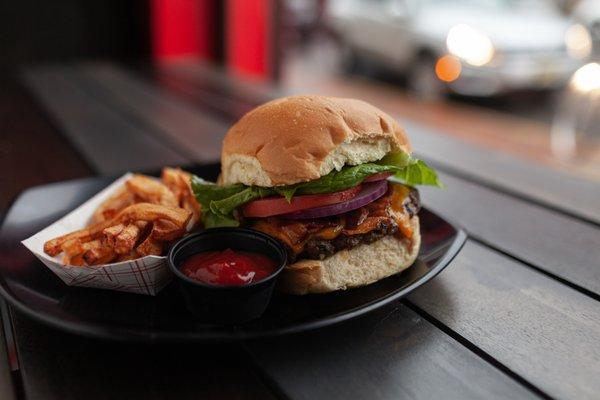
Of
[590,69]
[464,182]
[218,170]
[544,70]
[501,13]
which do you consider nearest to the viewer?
[218,170]

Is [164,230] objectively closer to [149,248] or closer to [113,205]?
[149,248]

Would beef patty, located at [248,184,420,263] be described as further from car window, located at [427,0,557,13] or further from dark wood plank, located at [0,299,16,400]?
car window, located at [427,0,557,13]

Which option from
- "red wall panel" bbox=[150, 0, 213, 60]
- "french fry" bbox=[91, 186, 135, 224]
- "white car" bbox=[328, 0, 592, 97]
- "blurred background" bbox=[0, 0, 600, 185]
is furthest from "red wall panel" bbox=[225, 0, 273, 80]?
"french fry" bbox=[91, 186, 135, 224]

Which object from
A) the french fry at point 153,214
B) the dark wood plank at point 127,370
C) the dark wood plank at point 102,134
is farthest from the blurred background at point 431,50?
the dark wood plank at point 127,370

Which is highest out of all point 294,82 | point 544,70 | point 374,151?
point 374,151

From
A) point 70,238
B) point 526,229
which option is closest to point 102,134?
point 70,238

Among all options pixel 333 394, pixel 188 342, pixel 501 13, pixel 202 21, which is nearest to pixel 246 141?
pixel 188 342

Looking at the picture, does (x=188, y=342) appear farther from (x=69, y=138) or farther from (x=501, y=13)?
(x=501, y=13)
